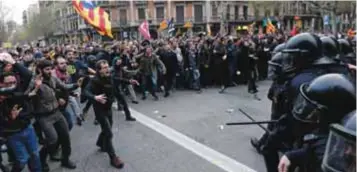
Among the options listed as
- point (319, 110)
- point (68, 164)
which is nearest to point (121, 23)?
point (68, 164)

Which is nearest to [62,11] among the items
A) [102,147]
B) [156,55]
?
[156,55]

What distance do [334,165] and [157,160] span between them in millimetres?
4164

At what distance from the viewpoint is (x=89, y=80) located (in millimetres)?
7125

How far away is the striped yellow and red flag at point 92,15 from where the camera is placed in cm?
1290

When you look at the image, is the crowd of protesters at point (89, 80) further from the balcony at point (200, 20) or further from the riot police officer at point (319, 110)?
the balcony at point (200, 20)

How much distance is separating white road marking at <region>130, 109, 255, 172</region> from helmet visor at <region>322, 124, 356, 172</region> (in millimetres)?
3409

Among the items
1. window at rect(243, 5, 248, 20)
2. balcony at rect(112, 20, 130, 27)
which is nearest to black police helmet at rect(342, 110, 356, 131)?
balcony at rect(112, 20, 130, 27)

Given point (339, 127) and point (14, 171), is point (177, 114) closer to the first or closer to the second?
point (14, 171)

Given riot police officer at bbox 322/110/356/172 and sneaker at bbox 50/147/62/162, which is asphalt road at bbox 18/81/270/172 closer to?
sneaker at bbox 50/147/62/162

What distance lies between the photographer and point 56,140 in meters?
5.65

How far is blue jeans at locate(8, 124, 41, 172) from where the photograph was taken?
4.91 m

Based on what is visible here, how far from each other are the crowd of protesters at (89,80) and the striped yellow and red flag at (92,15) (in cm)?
78

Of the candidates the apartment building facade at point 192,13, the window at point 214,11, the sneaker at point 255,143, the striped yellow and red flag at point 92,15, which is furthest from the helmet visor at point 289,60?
the window at point 214,11

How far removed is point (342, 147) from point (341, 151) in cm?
3
